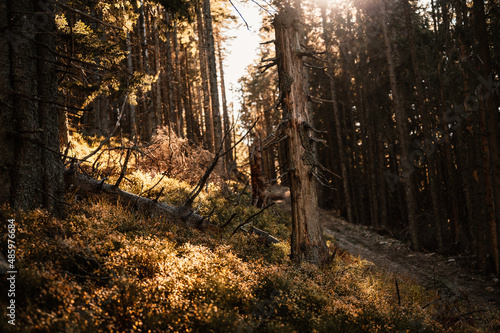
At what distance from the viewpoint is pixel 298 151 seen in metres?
6.88

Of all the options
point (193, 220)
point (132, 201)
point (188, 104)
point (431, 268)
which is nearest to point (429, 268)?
point (431, 268)

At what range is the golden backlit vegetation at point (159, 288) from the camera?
304 centimetres

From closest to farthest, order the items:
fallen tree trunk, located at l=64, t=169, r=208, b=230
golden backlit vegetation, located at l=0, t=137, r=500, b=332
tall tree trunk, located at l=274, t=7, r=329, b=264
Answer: golden backlit vegetation, located at l=0, t=137, r=500, b=332 → fallen tree trunk, located at l=64, t=169, r=208, b=230 → tall tree trunk, located at l=274, t=7, r=329, b=264

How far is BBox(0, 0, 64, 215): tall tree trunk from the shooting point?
417 centimetres

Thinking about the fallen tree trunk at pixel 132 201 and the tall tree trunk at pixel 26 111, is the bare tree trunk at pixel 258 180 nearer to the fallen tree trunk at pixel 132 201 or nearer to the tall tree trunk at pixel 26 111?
the fallen tree trunk at pixel 132 201

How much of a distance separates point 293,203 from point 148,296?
4.22 m

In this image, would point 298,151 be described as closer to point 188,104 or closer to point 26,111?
point 26,111

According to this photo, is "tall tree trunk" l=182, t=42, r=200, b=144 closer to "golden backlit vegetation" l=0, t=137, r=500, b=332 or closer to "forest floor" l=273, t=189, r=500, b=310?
"forest floor" l=273, t=189, r=500, b=310

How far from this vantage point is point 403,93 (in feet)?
62.4

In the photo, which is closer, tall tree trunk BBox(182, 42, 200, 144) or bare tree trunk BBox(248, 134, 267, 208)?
→ bare tree trunk BBox(248, 134, 267, 208)

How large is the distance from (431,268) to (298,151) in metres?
8.38

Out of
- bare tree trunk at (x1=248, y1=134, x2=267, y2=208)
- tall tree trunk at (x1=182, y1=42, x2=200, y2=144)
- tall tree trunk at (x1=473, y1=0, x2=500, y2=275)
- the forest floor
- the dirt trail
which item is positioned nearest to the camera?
the forest floor

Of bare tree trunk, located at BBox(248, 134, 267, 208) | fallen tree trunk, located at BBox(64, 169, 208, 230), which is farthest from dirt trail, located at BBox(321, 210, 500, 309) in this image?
fallen tree trunk, located at BBox(64, 169, 208, 230)

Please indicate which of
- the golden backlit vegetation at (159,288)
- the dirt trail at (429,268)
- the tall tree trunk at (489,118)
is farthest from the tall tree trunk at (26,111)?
the tall tree trunk at (489,118)
